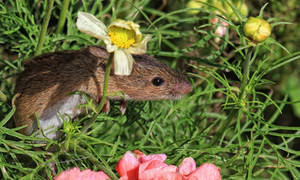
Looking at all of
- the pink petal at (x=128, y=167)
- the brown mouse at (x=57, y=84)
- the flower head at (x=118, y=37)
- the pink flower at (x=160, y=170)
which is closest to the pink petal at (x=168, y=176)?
the pink flower at (x=160, y=170)

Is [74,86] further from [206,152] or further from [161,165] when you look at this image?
[161,165]

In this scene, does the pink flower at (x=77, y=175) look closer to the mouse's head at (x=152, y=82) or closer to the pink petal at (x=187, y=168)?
the pink petal at (x=187, y=168)

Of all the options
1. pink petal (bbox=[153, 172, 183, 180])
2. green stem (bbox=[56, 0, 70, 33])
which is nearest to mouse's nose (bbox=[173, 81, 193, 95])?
green stem (bbox=[56, 0, 70, 33])

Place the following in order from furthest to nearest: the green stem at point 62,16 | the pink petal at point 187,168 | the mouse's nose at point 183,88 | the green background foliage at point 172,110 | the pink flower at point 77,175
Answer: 1. the mouse's nose at point 183,88
2. the green stem at point 62,16
3. the green background foliage at point 172,110
4. the pink petal at point 187,168
5. the pink flower at point 77,175

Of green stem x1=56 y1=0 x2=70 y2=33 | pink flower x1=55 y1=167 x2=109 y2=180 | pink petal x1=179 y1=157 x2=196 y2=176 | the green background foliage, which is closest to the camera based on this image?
pink flower x1=55 y1=167 x2=109 y2=180

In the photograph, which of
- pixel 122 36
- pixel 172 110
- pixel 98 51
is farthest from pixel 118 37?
pixel 172 110

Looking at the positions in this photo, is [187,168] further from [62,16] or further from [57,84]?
[62,16]

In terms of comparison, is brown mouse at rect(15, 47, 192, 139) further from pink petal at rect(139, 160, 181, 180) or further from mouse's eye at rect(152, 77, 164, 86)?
pink petal at rect(139, 160, 181, 180)
